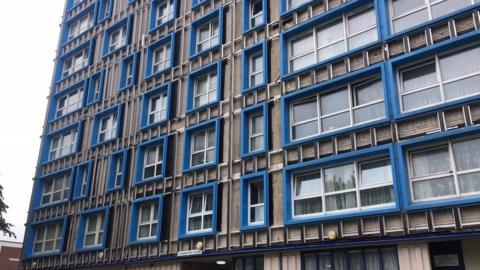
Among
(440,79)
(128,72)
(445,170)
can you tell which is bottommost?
(445,170)

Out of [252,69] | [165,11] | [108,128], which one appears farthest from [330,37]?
[108,128]

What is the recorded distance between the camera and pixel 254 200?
1912 cm

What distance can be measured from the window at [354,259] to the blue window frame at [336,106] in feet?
13.7

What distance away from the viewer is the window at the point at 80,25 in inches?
1375

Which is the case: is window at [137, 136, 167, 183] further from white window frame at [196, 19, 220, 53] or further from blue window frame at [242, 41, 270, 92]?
blue window frame at [242, 41, 270, 92]

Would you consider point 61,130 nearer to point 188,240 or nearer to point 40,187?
point 40,187

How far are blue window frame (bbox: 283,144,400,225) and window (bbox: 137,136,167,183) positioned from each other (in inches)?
318

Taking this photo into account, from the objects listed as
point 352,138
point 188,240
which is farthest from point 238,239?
point 352,138

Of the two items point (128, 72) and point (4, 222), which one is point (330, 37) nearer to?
point (128, 72)

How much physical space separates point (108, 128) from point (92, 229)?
20.1 ft

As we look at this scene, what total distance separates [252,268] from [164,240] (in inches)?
201

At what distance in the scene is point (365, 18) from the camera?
17.9m

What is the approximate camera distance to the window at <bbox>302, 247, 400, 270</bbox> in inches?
Result: 579

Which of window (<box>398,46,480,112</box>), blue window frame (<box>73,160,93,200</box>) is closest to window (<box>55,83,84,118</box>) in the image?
blue window frame (<box>73,160,93,200</box>)
